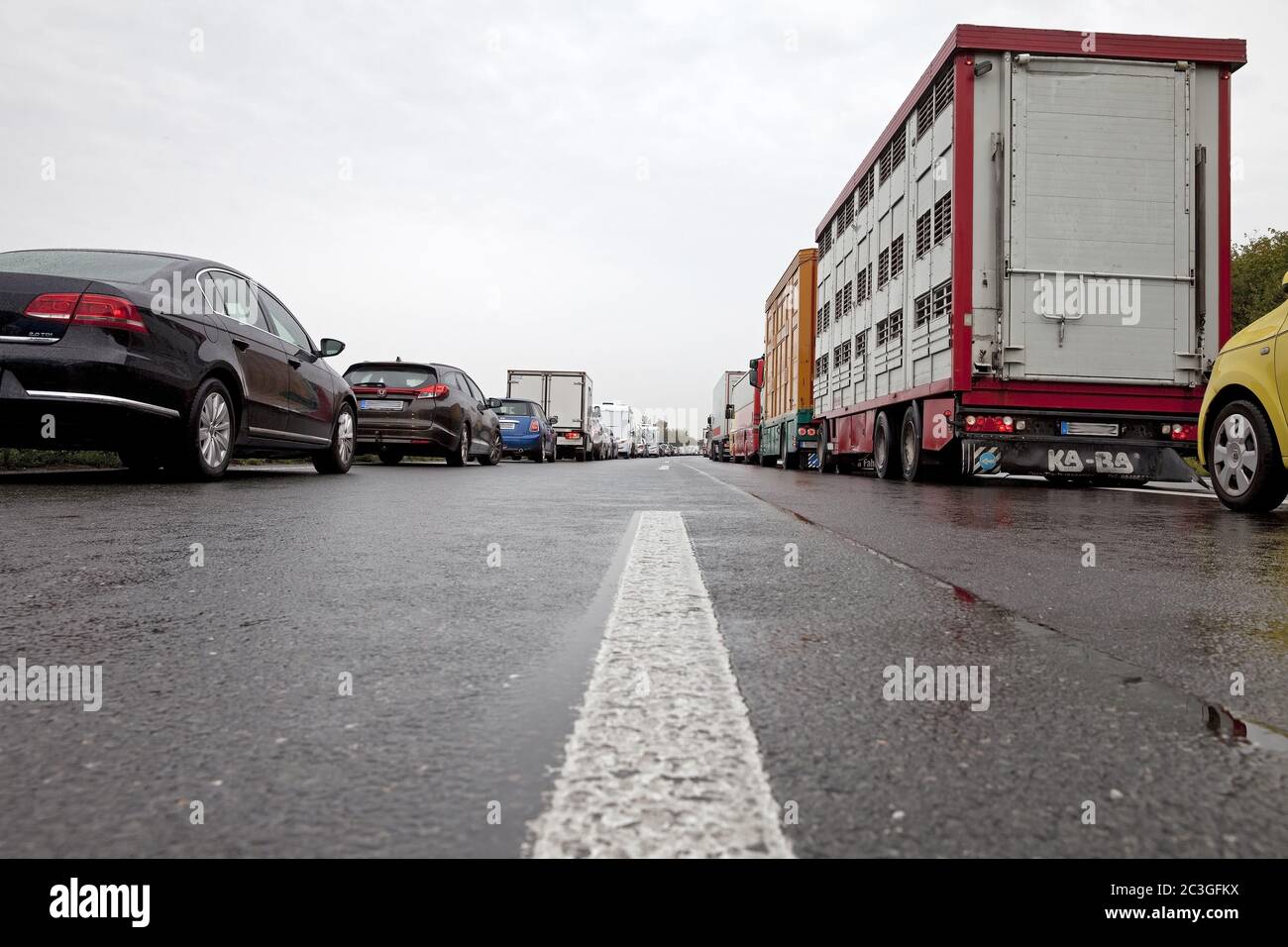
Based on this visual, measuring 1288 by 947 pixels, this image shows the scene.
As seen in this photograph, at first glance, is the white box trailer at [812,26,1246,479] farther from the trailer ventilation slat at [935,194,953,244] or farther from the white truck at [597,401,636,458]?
the white truck at [597,401,636,458]

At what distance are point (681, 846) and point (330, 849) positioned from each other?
440 mm

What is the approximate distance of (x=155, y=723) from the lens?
168 cm

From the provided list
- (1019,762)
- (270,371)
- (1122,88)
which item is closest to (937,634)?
(1019,762)

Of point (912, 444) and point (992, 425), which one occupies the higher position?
point (992, 425)

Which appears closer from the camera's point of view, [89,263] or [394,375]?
[89,263]

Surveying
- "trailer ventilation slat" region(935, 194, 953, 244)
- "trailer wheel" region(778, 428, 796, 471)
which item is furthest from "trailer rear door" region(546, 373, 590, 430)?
"trailer ventilation slat" region(935, 194, 953, 244)

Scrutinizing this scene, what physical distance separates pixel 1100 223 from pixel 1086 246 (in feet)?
0.93

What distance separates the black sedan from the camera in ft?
21.2

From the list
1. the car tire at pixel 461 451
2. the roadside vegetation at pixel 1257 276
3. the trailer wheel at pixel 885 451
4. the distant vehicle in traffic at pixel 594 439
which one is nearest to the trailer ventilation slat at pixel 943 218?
the trailer wheel at pixel 885 451

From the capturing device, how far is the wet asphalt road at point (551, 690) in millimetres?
1282

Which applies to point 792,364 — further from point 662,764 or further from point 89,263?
point 662,764

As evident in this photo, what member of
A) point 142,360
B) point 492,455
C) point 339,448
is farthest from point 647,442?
point 142,360

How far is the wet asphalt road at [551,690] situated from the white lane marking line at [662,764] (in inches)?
1.6

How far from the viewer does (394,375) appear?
1494cm
